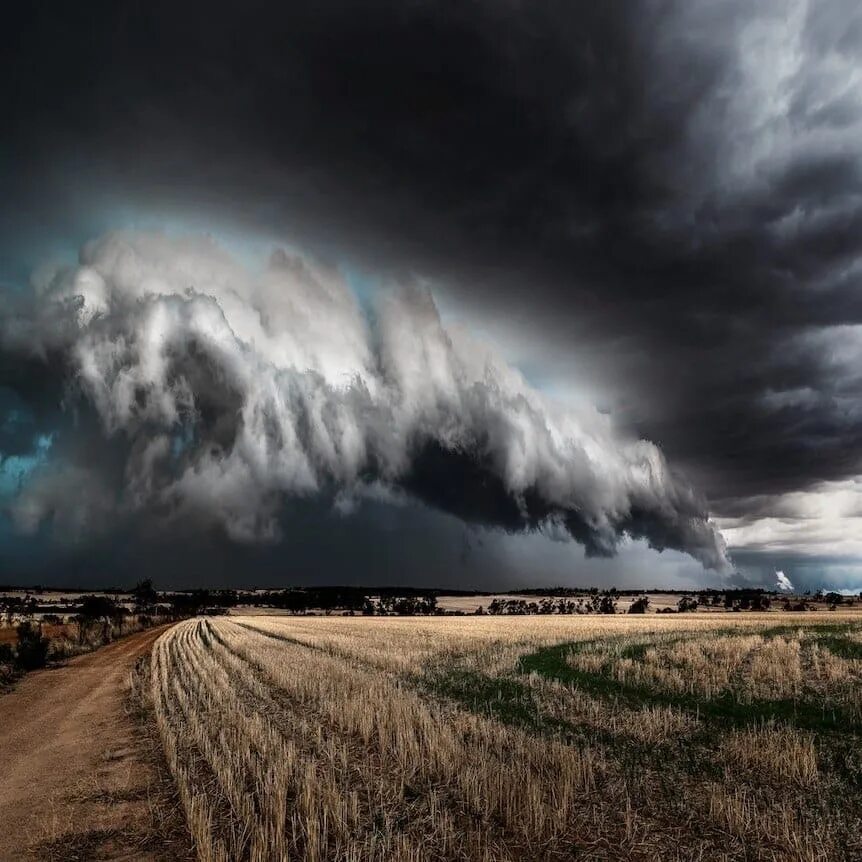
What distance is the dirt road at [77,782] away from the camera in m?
9.04

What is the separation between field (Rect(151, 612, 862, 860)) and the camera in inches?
331

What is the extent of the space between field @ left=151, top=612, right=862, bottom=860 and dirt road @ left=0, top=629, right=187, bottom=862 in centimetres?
81

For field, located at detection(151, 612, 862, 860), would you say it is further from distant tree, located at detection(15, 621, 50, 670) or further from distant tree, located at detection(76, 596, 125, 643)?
distant tree, located at detection(76, 596, 125, 643)

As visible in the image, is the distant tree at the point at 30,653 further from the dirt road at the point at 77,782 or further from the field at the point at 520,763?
the field at the point at 520,763

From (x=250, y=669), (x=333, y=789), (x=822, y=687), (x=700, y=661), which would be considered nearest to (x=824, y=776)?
(x=333, y=789)

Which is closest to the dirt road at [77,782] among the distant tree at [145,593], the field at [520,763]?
the field at [520,763]

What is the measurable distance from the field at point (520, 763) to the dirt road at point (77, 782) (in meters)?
0.81

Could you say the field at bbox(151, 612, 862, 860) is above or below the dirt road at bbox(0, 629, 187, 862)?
above

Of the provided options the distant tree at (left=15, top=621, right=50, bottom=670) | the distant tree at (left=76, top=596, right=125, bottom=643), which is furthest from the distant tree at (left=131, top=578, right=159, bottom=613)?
the distant tree at (left=15, top=621, right=50, bottom=670)

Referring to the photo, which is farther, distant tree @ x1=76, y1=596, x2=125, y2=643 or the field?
distant tree @ x1=76, y1=596, x2=125, y2=643

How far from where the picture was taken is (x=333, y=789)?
994 centimetres

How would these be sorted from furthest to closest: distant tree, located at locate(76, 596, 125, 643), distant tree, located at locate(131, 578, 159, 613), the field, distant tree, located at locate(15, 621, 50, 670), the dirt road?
distant tree, located at locate(131, 578, 159, 613)
distant tree, located at locate(76, 596, 125, 643)
distant tree, located at locate(15, 621, 50, 670)
the dirt road
the field

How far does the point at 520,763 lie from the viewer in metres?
11.2

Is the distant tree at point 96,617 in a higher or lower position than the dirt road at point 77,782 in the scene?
lower
